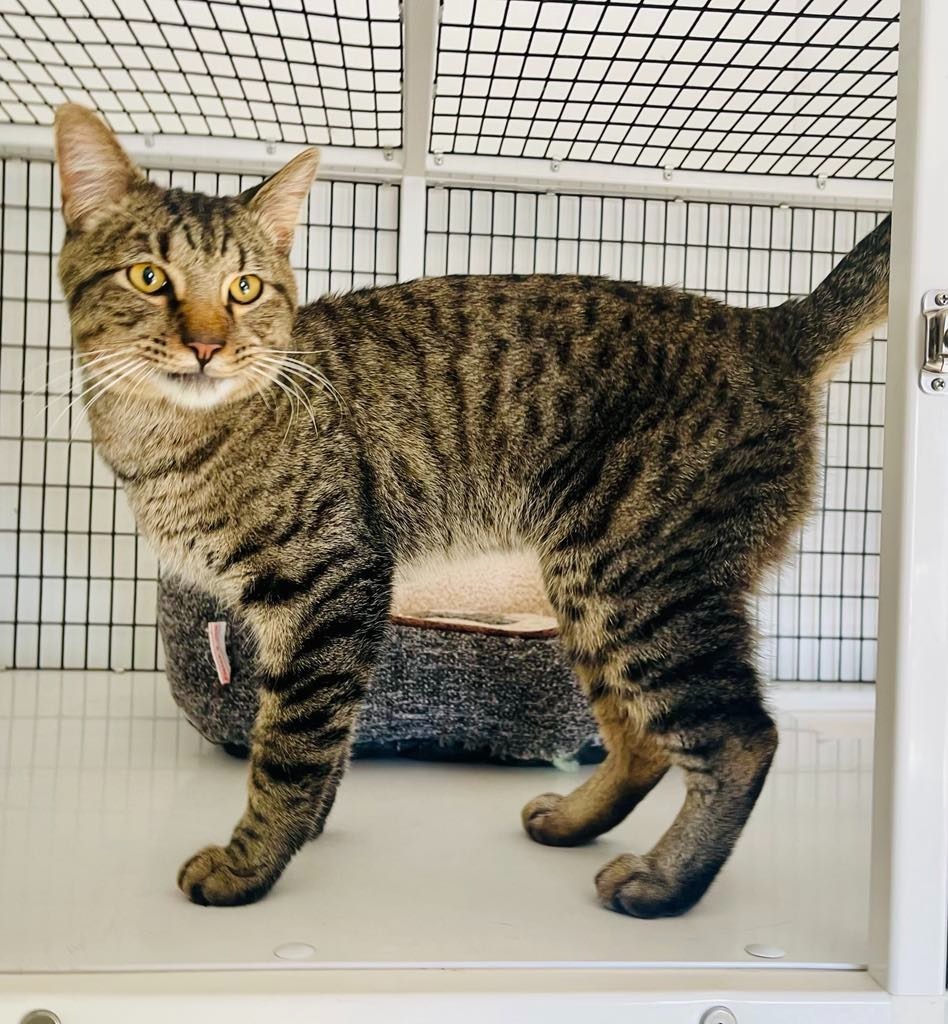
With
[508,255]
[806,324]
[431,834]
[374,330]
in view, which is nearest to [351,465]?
[374,330]

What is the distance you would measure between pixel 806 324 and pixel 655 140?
11.6 inches

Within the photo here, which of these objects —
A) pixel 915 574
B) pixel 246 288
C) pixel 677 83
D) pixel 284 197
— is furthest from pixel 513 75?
pixel 915 574

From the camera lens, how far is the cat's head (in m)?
0.94

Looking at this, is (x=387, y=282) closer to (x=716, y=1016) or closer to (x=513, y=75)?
(x=513, y=75)

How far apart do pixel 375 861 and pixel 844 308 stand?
2.59 feet

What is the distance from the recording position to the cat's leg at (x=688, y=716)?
0.98 m

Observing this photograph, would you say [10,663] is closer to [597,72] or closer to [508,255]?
[508,255]

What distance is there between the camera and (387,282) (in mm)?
1103

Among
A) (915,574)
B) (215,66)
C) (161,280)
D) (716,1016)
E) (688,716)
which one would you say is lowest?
(716,1016)

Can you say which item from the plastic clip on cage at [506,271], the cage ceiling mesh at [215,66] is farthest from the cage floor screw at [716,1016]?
the cage ceiling mesh at [215,66]

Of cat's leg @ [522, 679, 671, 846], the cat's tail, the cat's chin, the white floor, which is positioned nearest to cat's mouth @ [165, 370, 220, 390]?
the cat's chin

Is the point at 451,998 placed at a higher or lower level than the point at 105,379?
lower

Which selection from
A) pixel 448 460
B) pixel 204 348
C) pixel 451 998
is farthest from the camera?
pixel 448 460

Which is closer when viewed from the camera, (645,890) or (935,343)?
(935,343)
